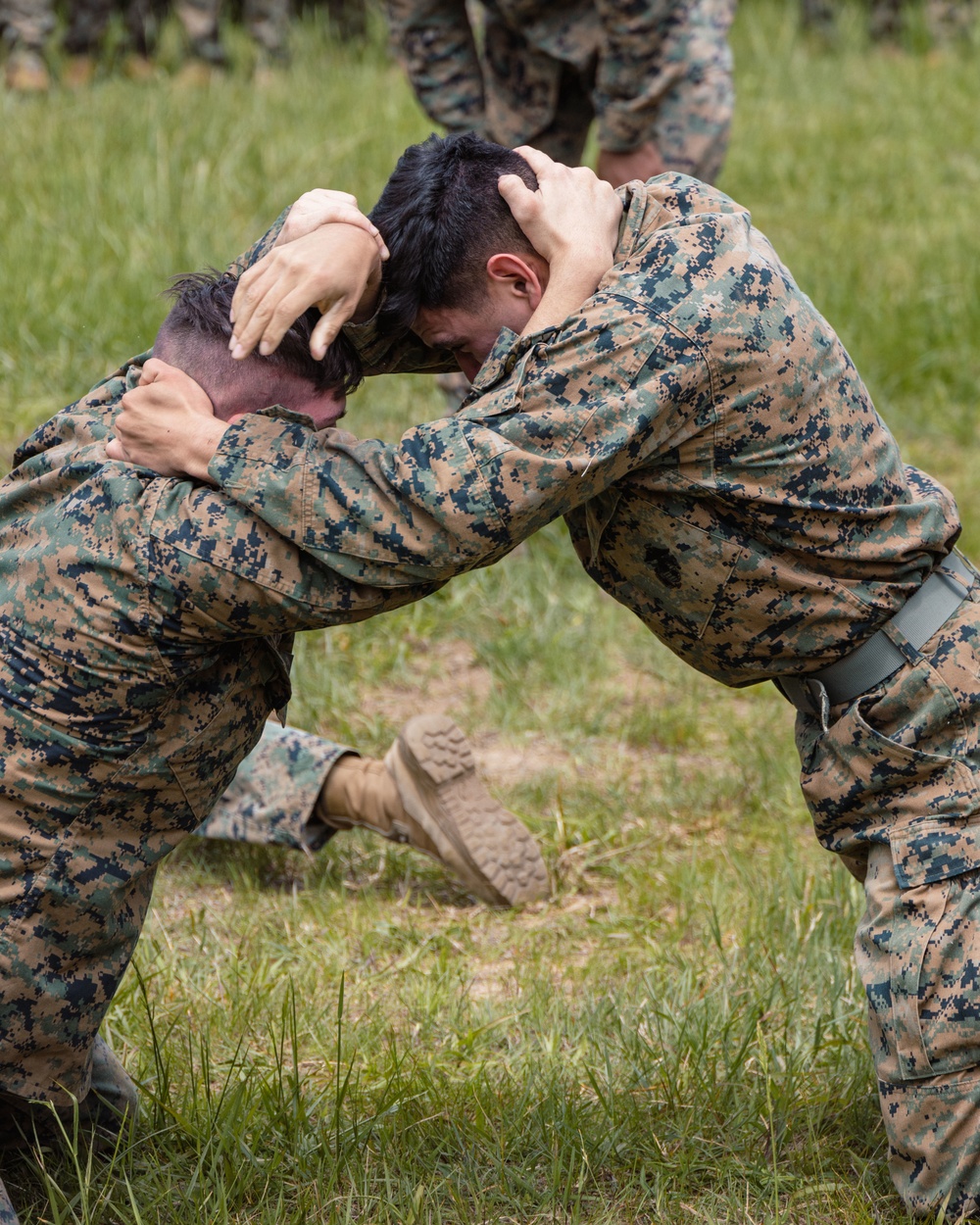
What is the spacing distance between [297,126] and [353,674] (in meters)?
4.20

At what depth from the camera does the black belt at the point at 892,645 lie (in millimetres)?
2215

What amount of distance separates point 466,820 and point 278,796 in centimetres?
43

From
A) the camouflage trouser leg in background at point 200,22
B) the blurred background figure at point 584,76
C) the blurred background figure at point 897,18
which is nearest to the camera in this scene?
the blurred background figure at point 584,76

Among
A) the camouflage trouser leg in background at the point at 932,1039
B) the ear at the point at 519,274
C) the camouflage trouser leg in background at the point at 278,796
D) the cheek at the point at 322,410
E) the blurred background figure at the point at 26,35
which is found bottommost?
the camouflage trouser leg in background at the point at 278,796

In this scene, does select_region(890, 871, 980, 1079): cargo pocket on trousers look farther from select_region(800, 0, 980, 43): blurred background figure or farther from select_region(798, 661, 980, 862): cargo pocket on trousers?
select_region(800, 0, 980, 43): blurred background figure

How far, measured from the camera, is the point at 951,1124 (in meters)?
2.10

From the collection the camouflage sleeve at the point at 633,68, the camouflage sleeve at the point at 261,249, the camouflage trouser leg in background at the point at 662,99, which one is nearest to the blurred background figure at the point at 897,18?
the camouflage trouser leg in background at the point at 662,99

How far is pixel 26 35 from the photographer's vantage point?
29.0 feet

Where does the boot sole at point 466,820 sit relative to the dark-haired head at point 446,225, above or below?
below

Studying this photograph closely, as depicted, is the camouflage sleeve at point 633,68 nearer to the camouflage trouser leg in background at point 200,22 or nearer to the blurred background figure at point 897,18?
the camouflage trouser leg in background at point 200,22

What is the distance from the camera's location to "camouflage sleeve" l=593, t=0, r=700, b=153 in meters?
4.39

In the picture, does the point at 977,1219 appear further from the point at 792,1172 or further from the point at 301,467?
the point at 301,467

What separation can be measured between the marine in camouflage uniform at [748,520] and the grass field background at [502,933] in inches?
15.3

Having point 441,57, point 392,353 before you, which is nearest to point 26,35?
point 441,57
